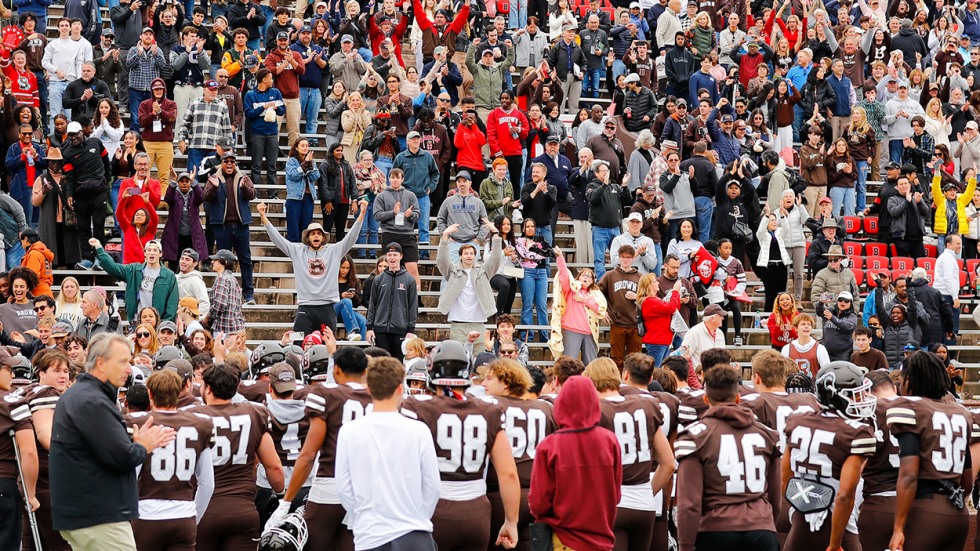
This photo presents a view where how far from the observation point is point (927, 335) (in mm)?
16500

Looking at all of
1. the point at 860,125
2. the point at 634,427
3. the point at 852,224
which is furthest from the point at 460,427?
the point at 860,125

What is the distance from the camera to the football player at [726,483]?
23.6 ft

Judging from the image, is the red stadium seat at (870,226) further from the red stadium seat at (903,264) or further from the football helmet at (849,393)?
the football helmet at (849,393)

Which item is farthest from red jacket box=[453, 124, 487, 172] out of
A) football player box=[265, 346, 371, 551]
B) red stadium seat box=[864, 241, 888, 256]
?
football player box=[265, 346, 371, 551]

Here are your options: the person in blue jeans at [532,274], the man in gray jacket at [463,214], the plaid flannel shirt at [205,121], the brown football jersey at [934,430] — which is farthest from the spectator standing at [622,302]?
the brown football jersey at [934,430]

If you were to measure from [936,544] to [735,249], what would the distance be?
10.1 m

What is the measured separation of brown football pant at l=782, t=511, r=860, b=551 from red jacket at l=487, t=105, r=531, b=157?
35.2ft

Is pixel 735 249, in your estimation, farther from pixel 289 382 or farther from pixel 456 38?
pixel 289 382

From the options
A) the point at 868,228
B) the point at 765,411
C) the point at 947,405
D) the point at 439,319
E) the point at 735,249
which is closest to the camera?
the point at 947,405

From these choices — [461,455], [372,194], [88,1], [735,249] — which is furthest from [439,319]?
[461,455]

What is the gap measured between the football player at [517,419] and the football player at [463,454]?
0.25 meters

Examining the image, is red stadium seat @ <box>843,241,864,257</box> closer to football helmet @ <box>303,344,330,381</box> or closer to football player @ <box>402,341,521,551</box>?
football helmet @ <box>303,344,330,381</box>

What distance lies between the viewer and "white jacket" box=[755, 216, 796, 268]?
56.7ft

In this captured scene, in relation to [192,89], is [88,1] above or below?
above
